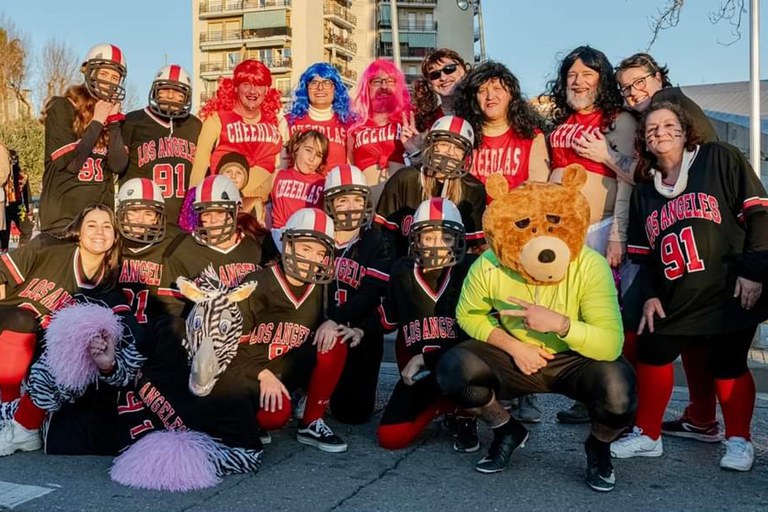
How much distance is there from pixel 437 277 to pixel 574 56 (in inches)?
68.9

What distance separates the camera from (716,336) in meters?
4.30

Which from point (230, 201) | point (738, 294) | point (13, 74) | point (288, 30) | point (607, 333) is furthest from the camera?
point (288, 30)

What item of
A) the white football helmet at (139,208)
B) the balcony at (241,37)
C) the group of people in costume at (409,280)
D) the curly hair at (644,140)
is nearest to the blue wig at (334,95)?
the group of people in costume at (409,280)

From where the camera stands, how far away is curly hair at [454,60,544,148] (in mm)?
5395

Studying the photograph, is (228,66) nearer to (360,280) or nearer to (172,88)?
(172,88)

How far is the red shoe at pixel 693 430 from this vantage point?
188 inches

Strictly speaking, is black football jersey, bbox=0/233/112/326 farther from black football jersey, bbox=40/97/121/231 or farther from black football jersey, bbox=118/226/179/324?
black football jersey, bbox=40/97/121/231

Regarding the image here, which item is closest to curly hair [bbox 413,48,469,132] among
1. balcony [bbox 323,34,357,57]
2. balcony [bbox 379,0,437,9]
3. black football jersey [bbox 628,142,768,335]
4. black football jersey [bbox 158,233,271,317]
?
black football jersey [bbox 158,233,271,317]

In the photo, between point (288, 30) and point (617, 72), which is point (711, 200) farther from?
point (288, 30)

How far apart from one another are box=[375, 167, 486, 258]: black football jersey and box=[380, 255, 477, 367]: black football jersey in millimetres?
430

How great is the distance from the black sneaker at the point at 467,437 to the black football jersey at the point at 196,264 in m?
1.65

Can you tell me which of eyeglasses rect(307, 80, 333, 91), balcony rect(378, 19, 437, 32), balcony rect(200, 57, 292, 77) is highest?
balcony rect(378, 19, 437, 32)

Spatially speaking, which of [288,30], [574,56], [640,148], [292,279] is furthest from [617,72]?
[288,30]

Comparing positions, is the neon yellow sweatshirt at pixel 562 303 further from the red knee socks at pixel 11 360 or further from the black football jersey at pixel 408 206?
the red knee socks at pixel 11 360
